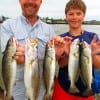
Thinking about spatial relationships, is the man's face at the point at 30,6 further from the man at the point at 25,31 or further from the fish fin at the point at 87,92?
the fish fin at the point at 87,92

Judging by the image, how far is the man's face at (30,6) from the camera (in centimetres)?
589

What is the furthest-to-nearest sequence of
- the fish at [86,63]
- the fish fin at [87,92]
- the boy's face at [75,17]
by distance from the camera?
the boy's face at [75,17] → the fish fin at [87,92] → the fish at [86,63]

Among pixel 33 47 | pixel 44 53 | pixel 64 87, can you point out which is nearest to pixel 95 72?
pixel 64 87

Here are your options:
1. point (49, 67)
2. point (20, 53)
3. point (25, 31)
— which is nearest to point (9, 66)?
point (20, 53)

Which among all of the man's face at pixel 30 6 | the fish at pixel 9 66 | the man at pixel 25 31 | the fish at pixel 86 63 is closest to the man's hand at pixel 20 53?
the fish at pixel 9 66

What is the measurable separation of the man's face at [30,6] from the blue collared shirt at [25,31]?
17cm

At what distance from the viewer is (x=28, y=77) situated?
5.62 metres

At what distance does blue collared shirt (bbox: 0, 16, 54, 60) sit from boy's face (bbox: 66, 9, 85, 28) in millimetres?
382

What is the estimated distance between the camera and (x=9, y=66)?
5.54 metres

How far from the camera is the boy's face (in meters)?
6.26

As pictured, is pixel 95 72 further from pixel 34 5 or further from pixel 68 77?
pixel 34 5

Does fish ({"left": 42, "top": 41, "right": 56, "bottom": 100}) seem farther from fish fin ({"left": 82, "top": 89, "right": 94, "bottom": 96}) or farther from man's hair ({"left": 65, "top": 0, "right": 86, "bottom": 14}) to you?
man's hair ({"left": 65, "top": 0, "right": 86, "bottom": 14})

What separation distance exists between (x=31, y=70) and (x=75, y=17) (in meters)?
1.30

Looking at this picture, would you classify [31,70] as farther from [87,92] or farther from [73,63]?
[87,92]
